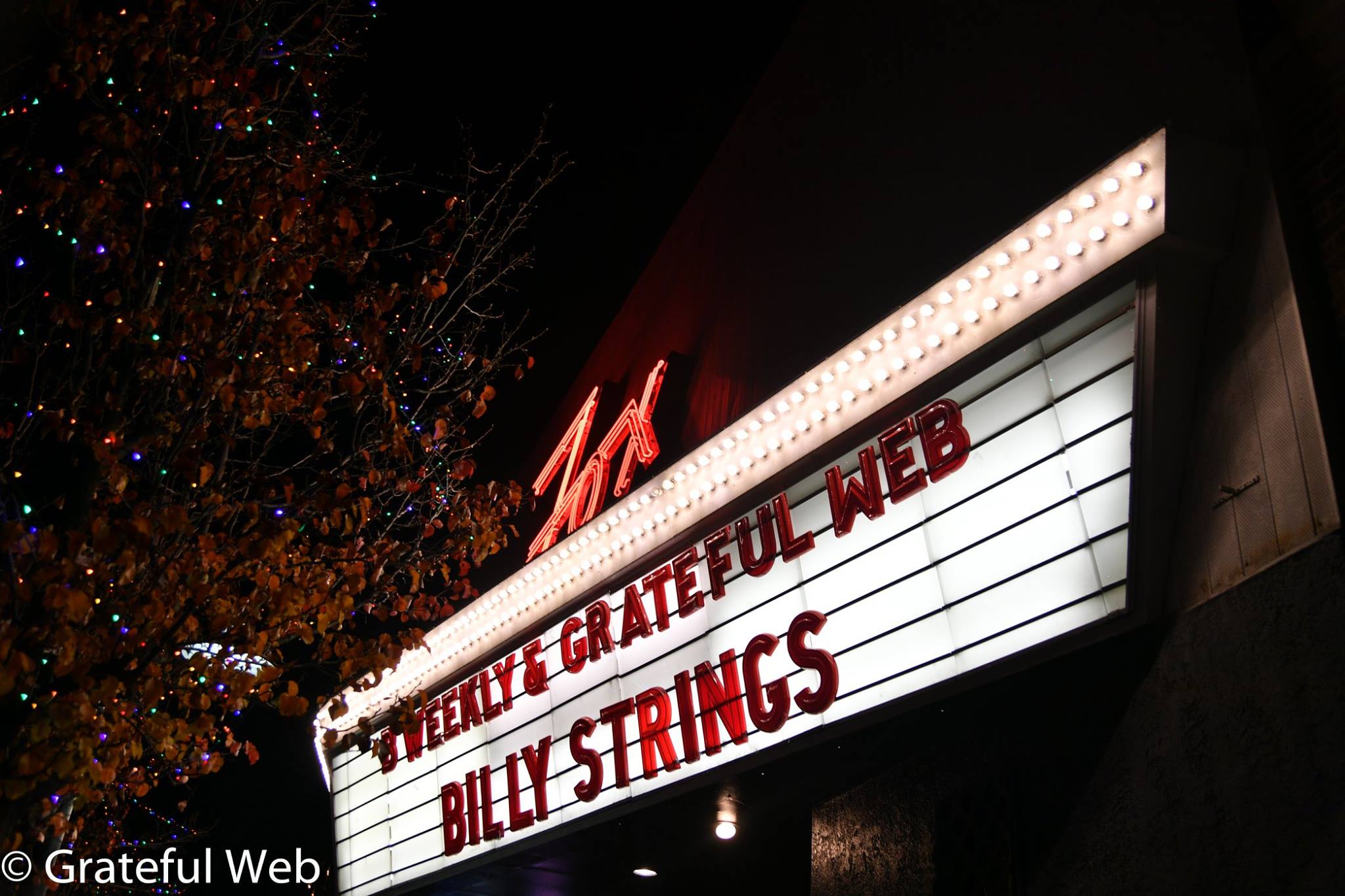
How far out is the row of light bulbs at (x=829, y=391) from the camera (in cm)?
591

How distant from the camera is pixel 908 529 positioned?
7188 mm

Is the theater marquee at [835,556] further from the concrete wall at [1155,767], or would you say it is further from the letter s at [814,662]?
the concrete wall at [1155,767]

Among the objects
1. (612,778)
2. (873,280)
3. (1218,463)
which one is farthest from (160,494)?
(1218,463)

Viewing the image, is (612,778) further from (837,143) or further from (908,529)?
(837,143)

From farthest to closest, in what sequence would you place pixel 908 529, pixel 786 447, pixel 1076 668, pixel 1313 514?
1. pixel 786 447
2. pixel 908 529
3. pixel 1076 668
4. pixel 1313 514

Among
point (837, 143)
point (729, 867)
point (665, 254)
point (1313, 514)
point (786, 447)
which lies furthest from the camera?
point (665, 254)

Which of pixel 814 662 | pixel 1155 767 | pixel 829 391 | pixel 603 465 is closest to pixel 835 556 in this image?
pixel 814 662

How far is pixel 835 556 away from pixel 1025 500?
1.69m

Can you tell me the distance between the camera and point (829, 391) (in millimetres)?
7574

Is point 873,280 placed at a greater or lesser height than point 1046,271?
greater

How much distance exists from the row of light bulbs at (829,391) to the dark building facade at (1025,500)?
0.03 metres

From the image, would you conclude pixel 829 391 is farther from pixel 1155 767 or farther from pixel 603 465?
pixel 603 465

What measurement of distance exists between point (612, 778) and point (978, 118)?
648cm

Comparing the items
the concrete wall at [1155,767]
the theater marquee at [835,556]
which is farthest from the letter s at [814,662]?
the concrete wall at [1155,767]
